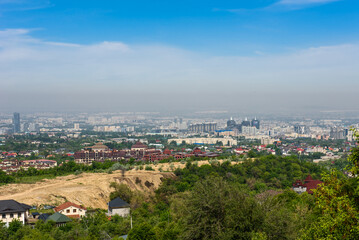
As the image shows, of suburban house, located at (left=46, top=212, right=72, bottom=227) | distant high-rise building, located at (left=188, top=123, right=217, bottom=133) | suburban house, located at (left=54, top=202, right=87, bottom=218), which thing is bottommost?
distant high-rise building, located at (left=188, top=123, right=217, bottom=133)

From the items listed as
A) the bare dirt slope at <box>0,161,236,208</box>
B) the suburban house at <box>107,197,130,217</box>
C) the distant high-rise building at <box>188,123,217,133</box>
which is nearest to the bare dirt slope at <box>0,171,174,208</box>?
the bare dirt slope at <box>0,161,236,208</box>

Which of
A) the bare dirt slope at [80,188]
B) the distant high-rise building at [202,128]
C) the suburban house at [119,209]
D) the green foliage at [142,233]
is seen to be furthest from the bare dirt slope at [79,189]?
the distant high-rise building at [202,128]

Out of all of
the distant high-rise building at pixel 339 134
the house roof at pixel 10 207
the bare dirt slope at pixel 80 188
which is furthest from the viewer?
the distant high-rise building at pixel 339 134

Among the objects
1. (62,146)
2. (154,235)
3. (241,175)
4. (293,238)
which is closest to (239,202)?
(293,238)

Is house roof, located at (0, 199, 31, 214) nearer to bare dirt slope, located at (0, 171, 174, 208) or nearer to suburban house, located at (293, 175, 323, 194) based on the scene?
bare dirt slope, located at (0, 171, 174, 208)

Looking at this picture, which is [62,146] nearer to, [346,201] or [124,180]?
[124,180]

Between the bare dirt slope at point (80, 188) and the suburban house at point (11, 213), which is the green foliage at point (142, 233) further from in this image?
the bare dirt slope at point (80, 188)

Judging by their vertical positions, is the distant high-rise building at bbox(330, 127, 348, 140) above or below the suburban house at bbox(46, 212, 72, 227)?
below

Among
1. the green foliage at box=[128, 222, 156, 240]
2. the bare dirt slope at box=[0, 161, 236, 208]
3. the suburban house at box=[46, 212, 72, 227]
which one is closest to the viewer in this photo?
the green foliage at box=[128, 222, 156, 240]

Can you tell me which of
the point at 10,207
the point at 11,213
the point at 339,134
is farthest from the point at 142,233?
the point at 339,134
